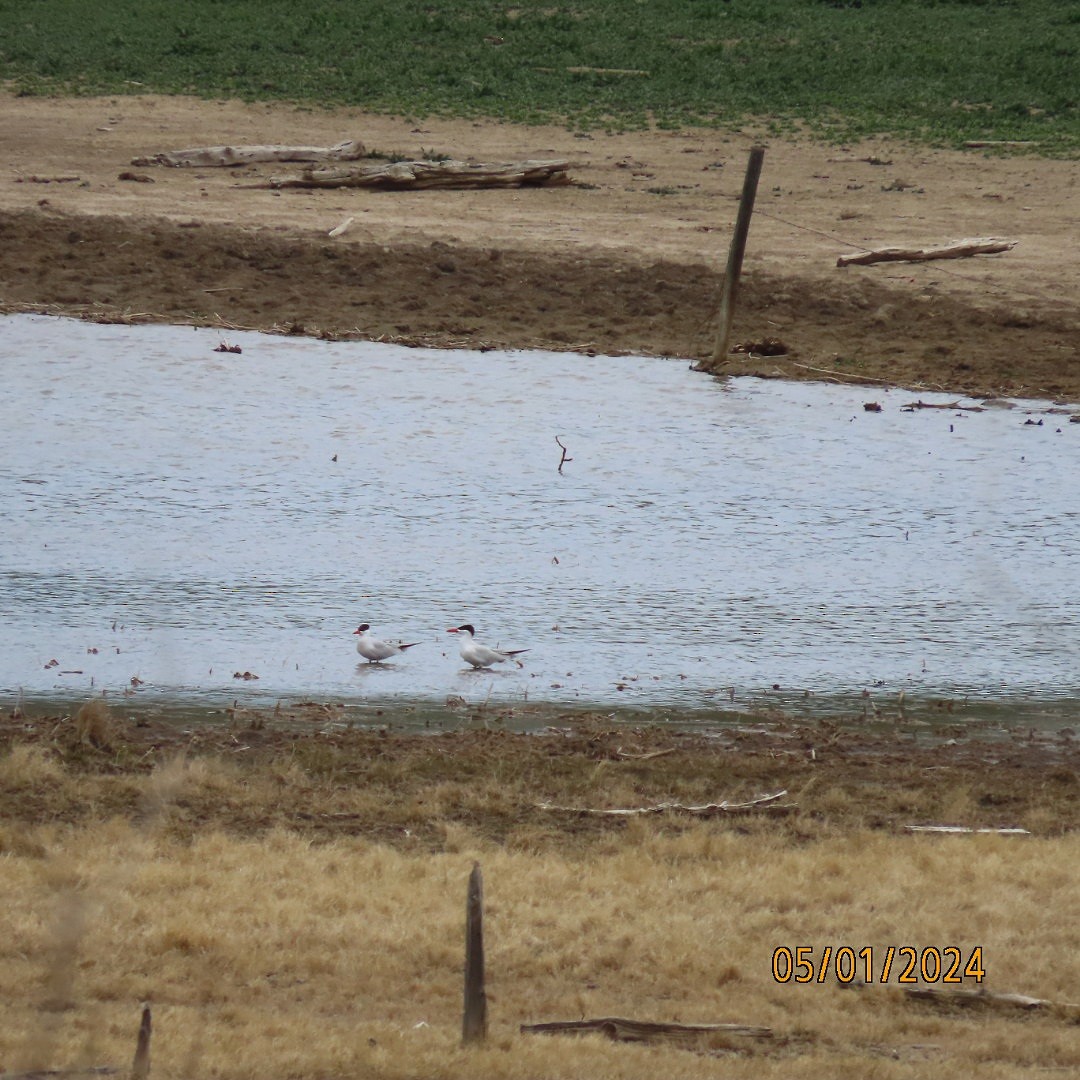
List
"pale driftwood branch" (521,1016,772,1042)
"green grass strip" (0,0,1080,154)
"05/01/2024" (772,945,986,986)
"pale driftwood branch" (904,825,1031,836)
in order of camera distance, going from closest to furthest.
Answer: "pale driftwood branch" (521,1016,772,1042), "05/01/2024" (772,945,986,986), "pale driftwood branch" (904,825,1031,836), "green grass strip" (0,0,1080,154)

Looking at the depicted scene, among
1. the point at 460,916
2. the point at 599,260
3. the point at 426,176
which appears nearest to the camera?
the point at 460,916

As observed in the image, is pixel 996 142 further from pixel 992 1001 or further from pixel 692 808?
pixel 992 1001

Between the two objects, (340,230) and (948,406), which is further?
(340,230)

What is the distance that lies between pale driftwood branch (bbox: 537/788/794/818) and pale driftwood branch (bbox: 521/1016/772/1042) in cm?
257

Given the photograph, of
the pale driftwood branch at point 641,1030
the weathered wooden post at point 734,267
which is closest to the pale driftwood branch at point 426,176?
the weathered wooden post at point 734,267

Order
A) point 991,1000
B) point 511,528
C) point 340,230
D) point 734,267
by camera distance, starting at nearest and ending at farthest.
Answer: point 991,1000
point 511,528
point 734,267
point 340,230

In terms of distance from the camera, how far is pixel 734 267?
20.9m

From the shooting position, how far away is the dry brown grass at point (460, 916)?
714cm

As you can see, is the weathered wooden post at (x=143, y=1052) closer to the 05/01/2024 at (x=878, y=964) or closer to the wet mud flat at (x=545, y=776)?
the 05/01/2024 at (x=878, y=964)

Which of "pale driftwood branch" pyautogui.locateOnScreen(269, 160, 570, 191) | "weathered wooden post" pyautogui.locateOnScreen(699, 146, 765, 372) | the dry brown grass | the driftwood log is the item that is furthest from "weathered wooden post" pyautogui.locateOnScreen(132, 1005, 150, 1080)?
"pale driftwood branch" pyautogui.locateOnScreen(269, 160, 570, 191)

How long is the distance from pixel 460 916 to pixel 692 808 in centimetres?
197

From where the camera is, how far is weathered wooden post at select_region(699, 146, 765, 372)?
68.4ft

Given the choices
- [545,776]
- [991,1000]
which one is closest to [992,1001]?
[991,1000]

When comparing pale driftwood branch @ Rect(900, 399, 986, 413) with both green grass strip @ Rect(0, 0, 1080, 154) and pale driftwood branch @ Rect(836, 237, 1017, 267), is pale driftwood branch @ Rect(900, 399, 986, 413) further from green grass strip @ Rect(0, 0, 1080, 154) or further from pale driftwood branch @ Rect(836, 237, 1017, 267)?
green grass strip @ Rect(0, 0, 1080, 154)
